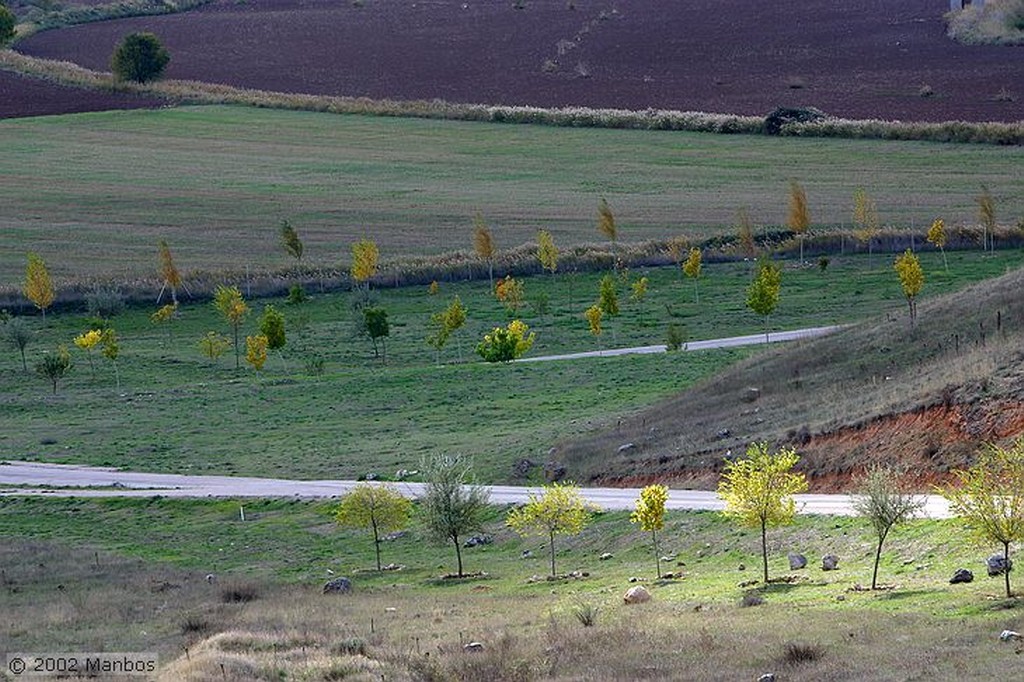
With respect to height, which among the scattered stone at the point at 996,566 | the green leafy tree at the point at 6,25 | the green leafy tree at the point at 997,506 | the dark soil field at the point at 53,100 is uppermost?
the green leafy tree at the point at 6,25

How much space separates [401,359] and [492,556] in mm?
39043

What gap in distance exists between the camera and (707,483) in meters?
55.1

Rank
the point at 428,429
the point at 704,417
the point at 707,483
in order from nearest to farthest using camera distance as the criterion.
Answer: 1. the point at 707,483
2. the point at 704,417
3. the point at 428,429

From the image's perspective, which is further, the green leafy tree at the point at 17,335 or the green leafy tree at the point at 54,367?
the green leafy tree at the point at 17,335

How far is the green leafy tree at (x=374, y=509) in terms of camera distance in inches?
2045

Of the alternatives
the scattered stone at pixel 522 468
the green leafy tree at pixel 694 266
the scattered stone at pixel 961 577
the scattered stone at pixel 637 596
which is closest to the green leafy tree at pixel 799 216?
the green leafy tree at pixel 694 266

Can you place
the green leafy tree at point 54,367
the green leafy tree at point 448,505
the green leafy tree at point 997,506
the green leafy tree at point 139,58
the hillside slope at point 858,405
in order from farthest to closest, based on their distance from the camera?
1. the green leafy tree at point 139,58
2. the green leafy tree at point 54,367
3. the hillside slope at point 858,405
4. the green leafy tree at point 448,505
5. the green leafy tree at point 997,506

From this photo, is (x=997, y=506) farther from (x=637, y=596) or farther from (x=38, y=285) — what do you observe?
(x=38, y=285)

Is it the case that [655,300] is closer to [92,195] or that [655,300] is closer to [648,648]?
[92,195]

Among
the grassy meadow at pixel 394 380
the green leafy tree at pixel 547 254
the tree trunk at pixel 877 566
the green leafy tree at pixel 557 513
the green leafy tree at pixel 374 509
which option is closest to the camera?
the tree trunk at pixel 877 566

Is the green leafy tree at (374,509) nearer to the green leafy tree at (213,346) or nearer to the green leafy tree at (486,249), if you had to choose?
the green leafy tree at (213,346)

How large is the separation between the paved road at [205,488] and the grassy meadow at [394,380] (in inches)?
57.4

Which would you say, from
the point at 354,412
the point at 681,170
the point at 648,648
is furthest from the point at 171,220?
the point at 648,648

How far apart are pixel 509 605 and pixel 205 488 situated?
2669 centimetres
